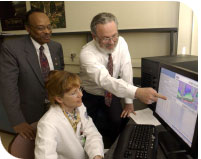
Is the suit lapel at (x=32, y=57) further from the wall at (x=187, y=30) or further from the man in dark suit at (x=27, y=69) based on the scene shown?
the wall at (x=187, y=30)

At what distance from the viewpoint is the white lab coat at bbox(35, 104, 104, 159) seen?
89cm

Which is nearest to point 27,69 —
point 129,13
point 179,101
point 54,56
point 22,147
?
point 54,56

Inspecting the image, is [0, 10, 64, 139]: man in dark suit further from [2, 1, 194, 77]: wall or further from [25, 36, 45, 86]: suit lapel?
[2, 1, 194, 77]: wall

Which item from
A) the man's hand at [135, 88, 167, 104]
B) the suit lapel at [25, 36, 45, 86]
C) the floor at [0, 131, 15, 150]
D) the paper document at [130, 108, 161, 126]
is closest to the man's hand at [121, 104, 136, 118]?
the paper document at [130, 108, 161, 126]

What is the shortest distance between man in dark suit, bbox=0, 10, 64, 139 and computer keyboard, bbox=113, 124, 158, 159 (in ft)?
2.53

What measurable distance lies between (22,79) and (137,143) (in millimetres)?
1081

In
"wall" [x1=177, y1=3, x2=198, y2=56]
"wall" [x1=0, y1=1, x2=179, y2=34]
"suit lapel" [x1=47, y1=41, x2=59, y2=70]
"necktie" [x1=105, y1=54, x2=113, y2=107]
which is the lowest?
"necktie" [x1=105, y1=54, x2=113, y2=107]

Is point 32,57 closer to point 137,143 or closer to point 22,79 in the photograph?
point 22,79

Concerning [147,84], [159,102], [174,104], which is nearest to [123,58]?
[147,84]

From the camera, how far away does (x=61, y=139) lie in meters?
1.01

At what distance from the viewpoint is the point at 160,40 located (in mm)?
2211

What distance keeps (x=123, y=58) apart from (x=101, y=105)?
1.54 ft

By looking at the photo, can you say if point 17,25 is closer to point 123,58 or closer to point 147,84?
point 123,58

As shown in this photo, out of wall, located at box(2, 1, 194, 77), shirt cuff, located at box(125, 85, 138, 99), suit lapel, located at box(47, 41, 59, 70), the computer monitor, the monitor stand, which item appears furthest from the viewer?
wall, located at box(2, 1, 194, 77)
